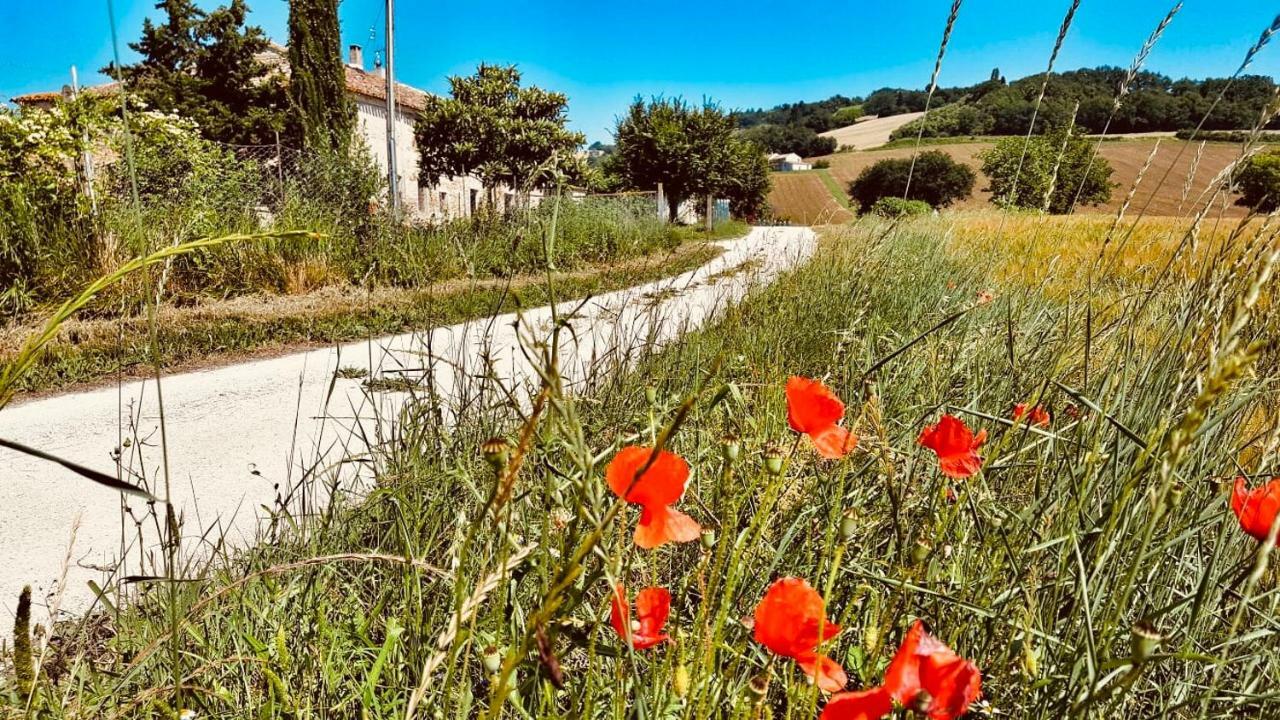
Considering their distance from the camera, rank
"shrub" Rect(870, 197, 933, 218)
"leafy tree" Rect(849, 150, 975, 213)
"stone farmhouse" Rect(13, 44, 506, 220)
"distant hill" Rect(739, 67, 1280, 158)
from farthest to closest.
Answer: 1. "leafy tree" Rect(849, 150, 975, 213)
2. "stone farmhouse" Rect(13, 44, 506, 220)
3. "shrub" Rect(870, 197, 933, 218)
4. "distant hill" Rect(739, 67, 1280, 158)

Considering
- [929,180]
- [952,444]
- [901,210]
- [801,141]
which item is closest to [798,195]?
[929,180]

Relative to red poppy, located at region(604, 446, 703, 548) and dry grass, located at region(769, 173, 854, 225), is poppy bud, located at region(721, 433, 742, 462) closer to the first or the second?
red poppy, located at region(604, 446, 703, 548)

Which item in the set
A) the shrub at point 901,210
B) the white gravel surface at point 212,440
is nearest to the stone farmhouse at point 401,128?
the shrub at point 901,210

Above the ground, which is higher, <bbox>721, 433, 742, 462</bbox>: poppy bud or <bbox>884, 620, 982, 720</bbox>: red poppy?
<bbox>721, 433, 742, 462</bbox>: poppy bud

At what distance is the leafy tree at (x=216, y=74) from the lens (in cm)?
2067

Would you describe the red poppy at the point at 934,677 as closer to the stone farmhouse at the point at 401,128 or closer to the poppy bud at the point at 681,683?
the poppy bud at the point at 681,683

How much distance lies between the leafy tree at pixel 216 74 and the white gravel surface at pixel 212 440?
20.5 metres

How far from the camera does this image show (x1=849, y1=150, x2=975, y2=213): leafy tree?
155ft

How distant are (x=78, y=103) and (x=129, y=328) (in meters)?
3.35

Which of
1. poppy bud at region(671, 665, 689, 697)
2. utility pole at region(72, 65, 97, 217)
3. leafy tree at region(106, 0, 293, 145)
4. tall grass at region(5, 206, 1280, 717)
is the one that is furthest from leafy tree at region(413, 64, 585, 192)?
poppy bud at region(671, 665, 689, 697)

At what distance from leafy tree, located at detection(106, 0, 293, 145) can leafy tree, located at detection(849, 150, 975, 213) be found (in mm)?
37565

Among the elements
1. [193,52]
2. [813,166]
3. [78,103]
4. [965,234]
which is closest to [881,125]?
[813,166]

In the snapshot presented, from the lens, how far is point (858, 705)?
54 centimetres

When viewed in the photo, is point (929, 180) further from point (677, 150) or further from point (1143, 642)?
point (1143, 642)
